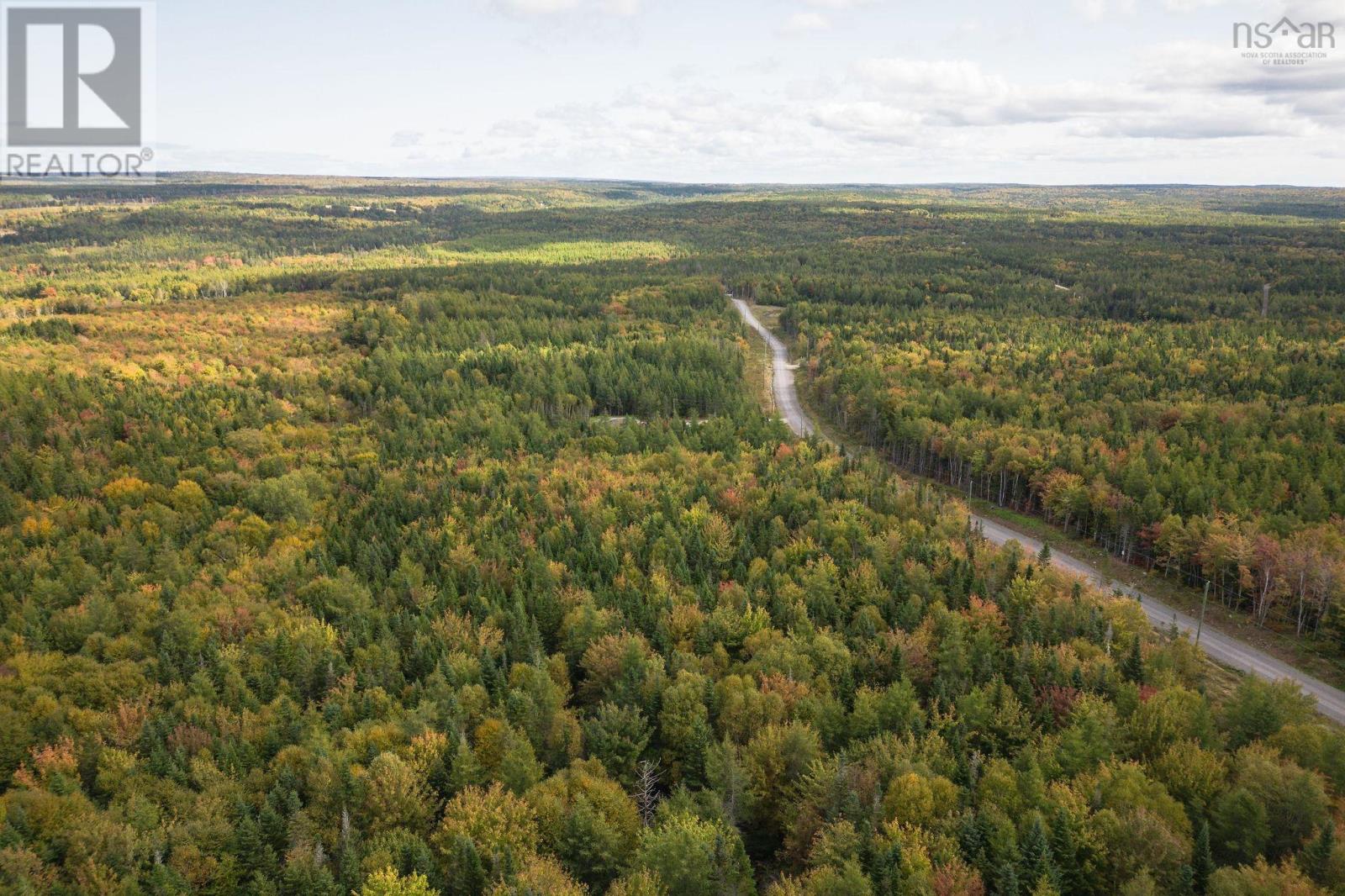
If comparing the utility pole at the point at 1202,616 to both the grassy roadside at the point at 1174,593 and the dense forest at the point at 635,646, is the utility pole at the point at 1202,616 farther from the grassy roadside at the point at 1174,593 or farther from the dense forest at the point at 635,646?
the dense forest at the point at 635,646

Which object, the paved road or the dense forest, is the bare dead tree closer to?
the dense forest

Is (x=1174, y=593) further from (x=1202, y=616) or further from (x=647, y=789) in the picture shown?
(x=647, y=789)

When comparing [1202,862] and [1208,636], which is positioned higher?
[1208,636]

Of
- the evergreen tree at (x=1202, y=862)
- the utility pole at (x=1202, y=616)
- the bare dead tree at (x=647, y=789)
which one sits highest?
the utility pole at (x=1202, y=616)

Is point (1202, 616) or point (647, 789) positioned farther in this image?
point (1202, 616)

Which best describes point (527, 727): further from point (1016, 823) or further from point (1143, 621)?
point (1143, 621)

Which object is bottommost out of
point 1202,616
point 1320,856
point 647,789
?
point 647,789

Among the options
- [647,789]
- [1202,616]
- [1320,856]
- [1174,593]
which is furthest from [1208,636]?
[647,789]

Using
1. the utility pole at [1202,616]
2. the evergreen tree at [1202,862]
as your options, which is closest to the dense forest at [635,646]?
the evergreen tree at [1202,862]
